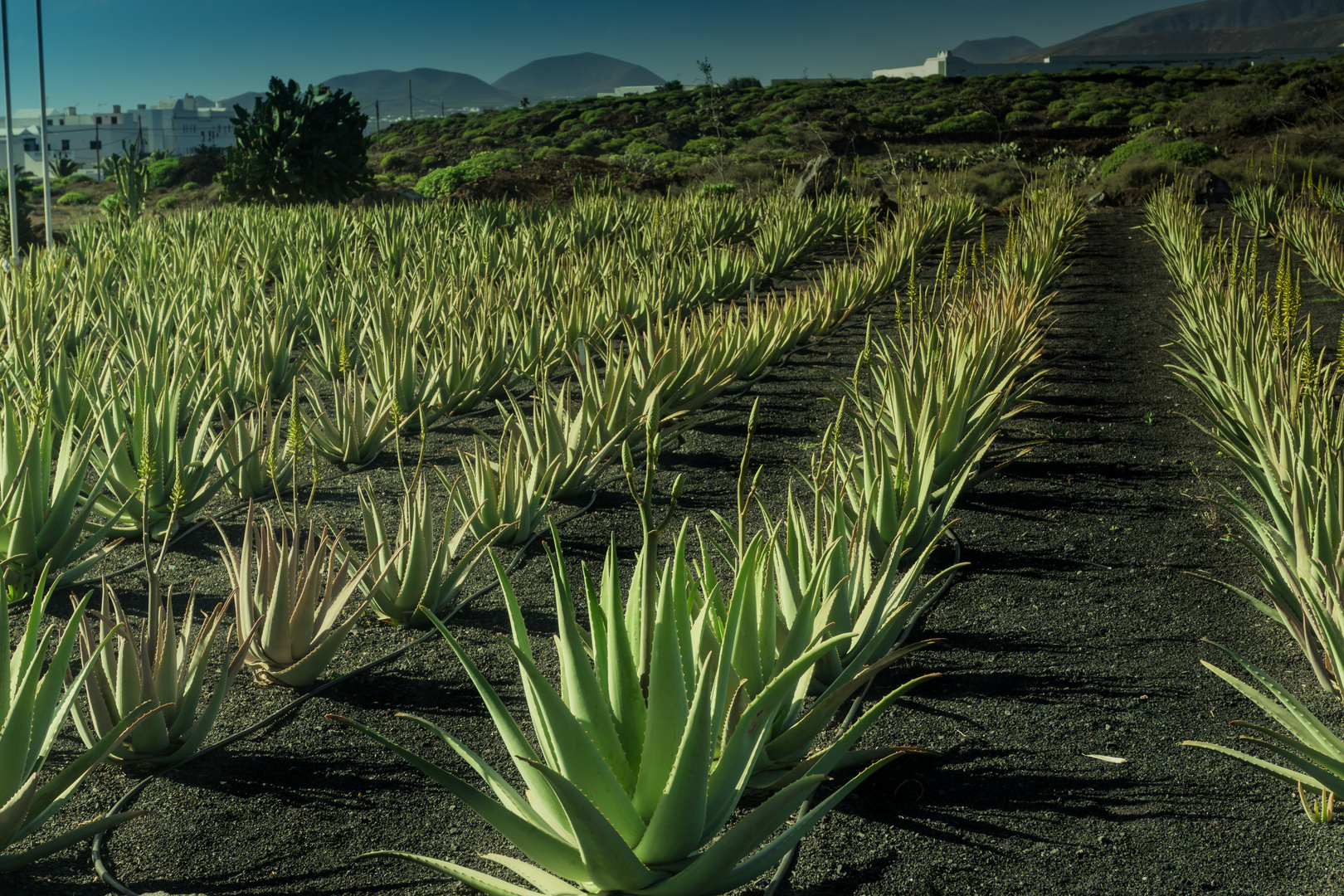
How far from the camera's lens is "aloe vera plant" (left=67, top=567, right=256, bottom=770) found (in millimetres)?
1810

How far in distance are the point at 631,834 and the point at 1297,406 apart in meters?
2.72

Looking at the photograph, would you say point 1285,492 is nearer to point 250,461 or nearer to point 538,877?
point 538,877

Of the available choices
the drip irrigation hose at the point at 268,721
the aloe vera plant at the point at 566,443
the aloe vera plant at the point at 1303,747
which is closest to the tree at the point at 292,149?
the aloe vera plant at the point at 566,443

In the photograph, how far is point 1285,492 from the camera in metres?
2.65

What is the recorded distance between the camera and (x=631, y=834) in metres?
1.40

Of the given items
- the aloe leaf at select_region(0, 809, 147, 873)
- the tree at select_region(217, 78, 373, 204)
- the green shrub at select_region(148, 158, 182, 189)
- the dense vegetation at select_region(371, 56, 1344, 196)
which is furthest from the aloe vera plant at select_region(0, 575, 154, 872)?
the green shrub at select_region(148, 158, 182, 189)

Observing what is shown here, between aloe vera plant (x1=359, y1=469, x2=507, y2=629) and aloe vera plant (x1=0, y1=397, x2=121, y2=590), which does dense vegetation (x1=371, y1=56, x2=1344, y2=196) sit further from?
aloe vera plant (x1=359, y1=469, x2=507, y2=629)

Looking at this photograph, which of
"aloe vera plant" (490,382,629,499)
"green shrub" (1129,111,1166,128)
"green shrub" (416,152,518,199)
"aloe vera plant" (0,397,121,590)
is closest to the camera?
"aloe vera plant" (0,397,121,590)

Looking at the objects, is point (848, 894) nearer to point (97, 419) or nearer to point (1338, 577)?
point (1338, 577)

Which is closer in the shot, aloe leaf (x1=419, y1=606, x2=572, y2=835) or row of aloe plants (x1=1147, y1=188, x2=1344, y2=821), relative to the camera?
aloe leaf (x1=419, y1=606, x2=572, y2=835)

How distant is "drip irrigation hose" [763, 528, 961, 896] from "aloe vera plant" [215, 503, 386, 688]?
1.05 m

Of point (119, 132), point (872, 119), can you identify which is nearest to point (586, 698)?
point (872, 119)

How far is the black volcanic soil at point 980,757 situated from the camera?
64.3 inches

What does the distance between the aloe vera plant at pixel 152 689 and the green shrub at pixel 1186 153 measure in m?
20.0
